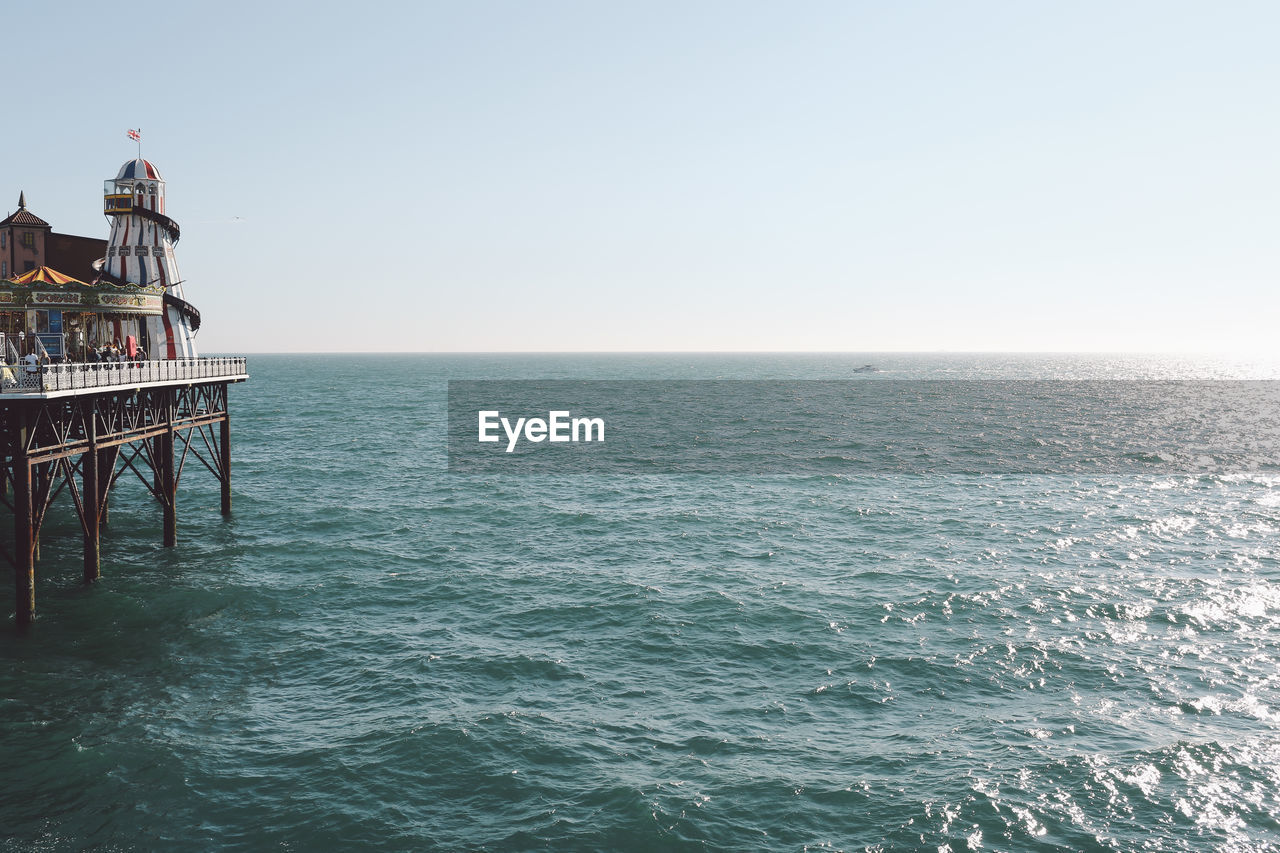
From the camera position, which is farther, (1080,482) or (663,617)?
(1080,482)

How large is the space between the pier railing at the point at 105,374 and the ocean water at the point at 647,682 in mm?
7483

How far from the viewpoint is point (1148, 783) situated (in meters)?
18.9

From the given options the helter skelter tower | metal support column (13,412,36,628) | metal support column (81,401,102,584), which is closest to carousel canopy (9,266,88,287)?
the helter skelter tower

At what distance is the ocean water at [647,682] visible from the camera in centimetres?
1741

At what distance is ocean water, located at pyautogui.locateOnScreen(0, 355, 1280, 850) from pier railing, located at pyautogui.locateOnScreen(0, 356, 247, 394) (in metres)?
7.48

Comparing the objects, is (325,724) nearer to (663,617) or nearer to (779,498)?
(663,617)

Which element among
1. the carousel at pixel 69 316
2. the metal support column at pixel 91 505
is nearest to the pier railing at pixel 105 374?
the metal support column at pixel 91 505

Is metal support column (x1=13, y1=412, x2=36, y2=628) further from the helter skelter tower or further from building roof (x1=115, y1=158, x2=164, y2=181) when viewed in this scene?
building roof (x1=115, y1=158, x2=164, y2=181)

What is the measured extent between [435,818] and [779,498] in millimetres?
36338

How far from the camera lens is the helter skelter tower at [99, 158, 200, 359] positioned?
40.8 m

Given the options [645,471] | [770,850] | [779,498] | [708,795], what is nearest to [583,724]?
[708,795]

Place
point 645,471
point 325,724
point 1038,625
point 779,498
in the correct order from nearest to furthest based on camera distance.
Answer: point 325,724 < point 1038,625 < point 779,498 < point 645,471

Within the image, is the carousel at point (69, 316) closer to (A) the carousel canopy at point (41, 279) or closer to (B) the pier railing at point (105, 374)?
(A) the carousel canopy at point (41, 279)

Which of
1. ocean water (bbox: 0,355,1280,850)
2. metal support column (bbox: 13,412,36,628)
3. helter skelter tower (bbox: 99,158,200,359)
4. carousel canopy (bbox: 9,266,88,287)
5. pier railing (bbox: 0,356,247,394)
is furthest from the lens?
helter skelter tower (bbox: 99,158,200,359)
